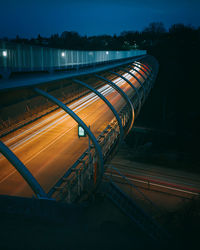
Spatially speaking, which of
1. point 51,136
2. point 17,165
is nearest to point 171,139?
point 51,136

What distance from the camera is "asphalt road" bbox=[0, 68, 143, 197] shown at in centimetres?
634

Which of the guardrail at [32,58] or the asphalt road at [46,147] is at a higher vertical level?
the guardrail at [32,58]

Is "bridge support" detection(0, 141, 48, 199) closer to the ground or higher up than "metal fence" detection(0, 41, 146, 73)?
closer to the ground

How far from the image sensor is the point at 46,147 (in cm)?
900

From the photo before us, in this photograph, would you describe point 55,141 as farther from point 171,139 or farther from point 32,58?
point 171,139

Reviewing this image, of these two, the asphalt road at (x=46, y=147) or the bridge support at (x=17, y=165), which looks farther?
the asphalt road at (x=46, y=147)

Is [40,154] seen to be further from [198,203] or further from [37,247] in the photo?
[198,203]

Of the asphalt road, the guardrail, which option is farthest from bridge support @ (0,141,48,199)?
the guardrail

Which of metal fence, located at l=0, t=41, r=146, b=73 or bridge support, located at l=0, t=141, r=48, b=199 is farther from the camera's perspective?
metal fence, located at l=0, t=41, r=146, b=73

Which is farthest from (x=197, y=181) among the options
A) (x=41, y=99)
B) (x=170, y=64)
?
(x=170, y=64)

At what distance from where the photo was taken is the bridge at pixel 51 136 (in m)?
5.80

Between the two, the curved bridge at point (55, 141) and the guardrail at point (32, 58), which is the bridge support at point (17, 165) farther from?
the guardrail at point (32, 58)

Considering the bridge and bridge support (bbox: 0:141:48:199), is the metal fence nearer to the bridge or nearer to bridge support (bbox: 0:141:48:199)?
the bridge

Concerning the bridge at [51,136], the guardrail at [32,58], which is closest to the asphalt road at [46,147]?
the bridge at [51,136]
